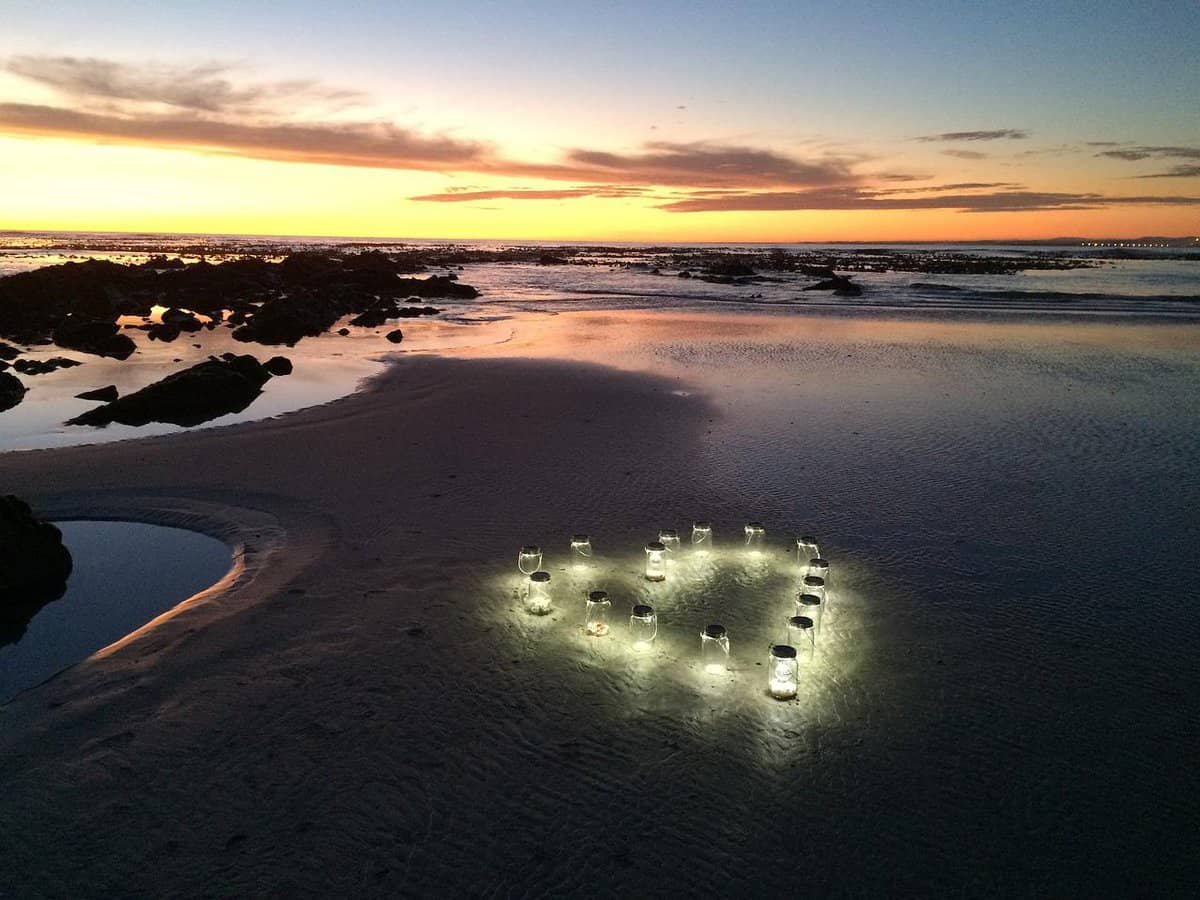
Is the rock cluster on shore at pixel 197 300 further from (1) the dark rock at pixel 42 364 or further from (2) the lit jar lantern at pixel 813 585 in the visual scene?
(2) the lit jar lantern at pixel 813 585

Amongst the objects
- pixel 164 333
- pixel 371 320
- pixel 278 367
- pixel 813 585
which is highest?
pixel 371 320

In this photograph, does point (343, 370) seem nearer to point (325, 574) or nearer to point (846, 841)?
point (325, 574)

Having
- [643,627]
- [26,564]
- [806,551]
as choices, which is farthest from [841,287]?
[26,564]

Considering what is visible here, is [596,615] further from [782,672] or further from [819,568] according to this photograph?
[819,568]

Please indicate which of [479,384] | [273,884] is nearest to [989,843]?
[273,884]

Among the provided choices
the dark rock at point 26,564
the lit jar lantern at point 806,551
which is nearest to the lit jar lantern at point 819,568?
the lit jar lantern at point 806,551
